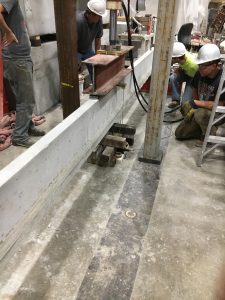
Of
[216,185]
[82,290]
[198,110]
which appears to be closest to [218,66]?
[198,110]

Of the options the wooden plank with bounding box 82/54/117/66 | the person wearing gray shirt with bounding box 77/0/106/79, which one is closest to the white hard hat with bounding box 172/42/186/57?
the person wearing gray shirt with bounding box 77/0/106/79

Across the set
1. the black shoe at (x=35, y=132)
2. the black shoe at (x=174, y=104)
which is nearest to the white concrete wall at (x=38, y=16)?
the black shoe at (x=35, y=132)

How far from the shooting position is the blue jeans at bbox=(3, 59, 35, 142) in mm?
2836

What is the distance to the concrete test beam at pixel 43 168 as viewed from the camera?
114cm

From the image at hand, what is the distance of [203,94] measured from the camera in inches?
136

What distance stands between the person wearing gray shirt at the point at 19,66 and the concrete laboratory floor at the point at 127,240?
99cm

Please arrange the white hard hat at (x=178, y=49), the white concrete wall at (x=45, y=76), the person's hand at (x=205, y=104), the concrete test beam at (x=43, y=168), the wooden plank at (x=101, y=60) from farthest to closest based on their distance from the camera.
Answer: the white concrete wall at (x=45, y=76), the white hard hat at (x=178, y=49), the person's hand at (x=205, y=104), the wooden plank at (x=101, y=60), the concrete test beam at (x=43, y=168)

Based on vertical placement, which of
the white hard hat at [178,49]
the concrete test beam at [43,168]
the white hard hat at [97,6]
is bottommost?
the concrete test beam at [43,168]

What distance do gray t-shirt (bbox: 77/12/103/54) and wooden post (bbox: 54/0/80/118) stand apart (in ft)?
4.12

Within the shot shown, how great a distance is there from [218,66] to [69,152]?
8.01 feet

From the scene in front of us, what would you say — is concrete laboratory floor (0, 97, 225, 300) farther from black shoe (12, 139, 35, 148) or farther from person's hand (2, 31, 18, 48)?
person's hand (2, 31, 18, 48)

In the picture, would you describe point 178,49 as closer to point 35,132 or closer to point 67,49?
point 67,49

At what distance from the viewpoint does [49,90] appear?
4.00m

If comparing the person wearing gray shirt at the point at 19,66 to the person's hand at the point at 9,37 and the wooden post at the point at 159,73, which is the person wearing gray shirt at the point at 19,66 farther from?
the wooden post at the point at 159,73
